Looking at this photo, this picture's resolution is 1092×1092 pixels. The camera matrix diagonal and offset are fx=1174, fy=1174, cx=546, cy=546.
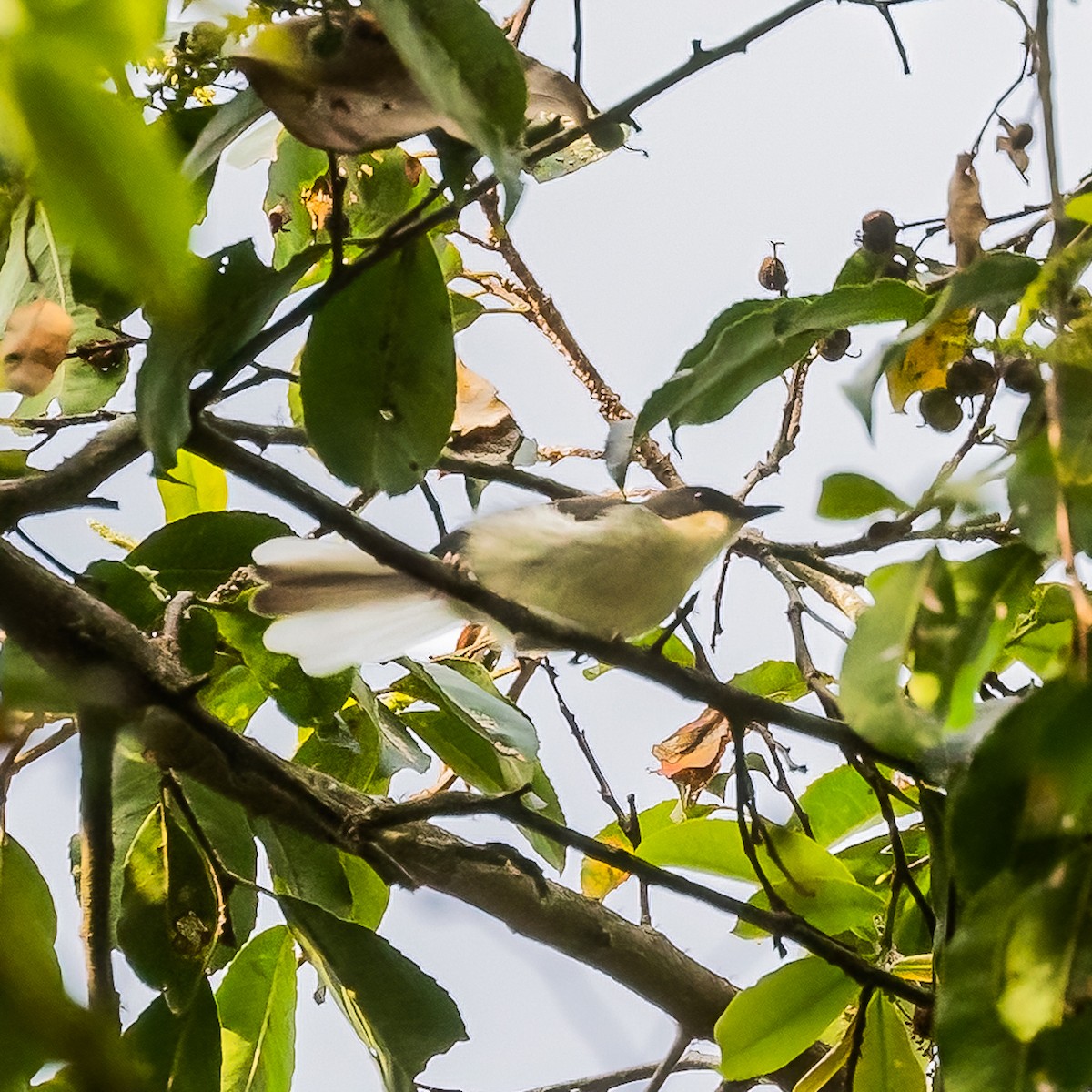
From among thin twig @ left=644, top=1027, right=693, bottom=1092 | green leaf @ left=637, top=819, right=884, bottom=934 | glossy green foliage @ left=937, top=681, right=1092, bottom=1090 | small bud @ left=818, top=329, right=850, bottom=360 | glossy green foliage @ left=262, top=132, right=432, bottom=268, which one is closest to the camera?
glossy green foliage @ left=937, top=681, right=1092, bottom=1090

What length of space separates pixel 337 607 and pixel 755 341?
0.69 m

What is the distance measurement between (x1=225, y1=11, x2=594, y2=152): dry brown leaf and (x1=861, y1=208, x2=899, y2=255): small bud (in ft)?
2.60

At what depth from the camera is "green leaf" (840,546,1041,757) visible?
0.62m

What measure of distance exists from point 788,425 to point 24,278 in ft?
3.26

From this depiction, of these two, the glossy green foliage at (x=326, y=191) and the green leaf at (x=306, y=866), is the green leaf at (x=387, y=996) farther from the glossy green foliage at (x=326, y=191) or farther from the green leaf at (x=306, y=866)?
the glossy green foliage at (x=326, y=191)

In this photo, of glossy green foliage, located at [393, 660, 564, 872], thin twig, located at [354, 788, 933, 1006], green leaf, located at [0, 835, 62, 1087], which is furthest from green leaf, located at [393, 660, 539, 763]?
green leaf, located at [0, 835, 62, 1087]

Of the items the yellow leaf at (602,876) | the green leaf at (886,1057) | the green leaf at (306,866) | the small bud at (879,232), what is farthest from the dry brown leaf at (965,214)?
the yellow leaf at (602,876)

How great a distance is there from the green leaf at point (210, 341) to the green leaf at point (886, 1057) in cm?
74

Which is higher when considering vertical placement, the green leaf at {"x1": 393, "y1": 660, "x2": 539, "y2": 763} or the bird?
the bird

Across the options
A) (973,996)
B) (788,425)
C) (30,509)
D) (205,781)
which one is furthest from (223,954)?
(788,425)

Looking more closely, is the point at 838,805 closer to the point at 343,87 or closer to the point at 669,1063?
the point at 669,1063

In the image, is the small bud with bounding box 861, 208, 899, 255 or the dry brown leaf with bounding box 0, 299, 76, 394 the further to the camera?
the small bud with bounding box 861, 208, 899, 255

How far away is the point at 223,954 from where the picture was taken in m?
1.08

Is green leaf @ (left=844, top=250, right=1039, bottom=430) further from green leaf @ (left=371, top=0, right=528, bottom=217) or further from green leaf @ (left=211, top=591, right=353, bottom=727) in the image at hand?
green leaf @ (left=211, top=591, right=353, bottom=727)
